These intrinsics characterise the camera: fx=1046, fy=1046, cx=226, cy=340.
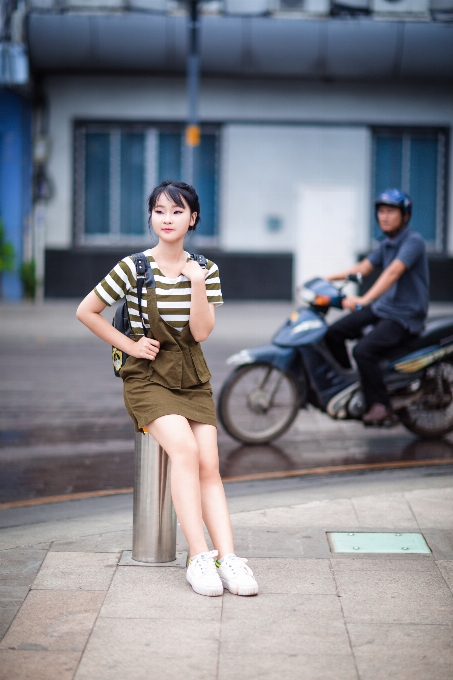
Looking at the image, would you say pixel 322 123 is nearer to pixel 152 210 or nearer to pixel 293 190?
pixel 293 190

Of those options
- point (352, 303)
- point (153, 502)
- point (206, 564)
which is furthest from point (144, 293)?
point (352, 303)

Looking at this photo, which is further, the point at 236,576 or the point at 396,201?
the point at 396,201

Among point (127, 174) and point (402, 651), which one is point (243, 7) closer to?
point (127, 174)

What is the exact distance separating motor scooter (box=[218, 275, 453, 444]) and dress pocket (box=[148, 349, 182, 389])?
10.3ft

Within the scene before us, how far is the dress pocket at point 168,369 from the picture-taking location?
179 inches

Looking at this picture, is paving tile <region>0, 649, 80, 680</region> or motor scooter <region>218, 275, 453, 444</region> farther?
motor scooter <region>218, 275, 453, 444</region>

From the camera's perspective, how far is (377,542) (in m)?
5.13

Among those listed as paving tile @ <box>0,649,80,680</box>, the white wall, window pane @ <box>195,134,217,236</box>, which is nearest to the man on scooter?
paving tile @ <box>0,649,80,680</box>

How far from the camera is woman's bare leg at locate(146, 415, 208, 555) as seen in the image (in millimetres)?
4445

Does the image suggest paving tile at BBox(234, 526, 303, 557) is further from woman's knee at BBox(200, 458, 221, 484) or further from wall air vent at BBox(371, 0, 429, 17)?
wall air vent at BBox(371, 0, 429, 17)

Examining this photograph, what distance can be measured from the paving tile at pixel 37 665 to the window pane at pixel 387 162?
19.2 metres

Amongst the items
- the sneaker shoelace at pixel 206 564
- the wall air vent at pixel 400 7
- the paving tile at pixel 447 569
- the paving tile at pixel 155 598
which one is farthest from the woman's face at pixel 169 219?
the wall air vent at pixel 400 7

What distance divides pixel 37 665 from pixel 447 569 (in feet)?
6.44

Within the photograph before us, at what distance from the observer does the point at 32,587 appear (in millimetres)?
4379
